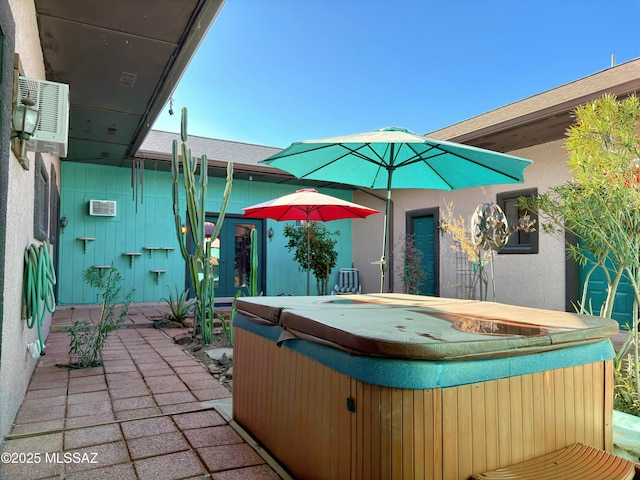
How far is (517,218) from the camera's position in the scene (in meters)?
6.92

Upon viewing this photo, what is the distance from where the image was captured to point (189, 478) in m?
1.88

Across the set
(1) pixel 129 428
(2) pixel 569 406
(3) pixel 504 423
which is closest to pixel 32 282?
(1) pixel 129 428

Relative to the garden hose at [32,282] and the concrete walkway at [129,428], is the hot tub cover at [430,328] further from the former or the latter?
the garden hose at [32,282]

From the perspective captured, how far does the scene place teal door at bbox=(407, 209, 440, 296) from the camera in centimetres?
842

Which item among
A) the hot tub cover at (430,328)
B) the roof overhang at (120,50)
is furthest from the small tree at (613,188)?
the roof overhang at (120,50)

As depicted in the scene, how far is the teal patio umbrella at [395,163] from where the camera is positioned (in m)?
3.37

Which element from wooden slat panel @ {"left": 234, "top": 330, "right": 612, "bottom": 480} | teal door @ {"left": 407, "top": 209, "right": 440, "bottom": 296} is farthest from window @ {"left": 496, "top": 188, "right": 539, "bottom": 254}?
wooden slat panel @ {"left": 234, "top": 330, "right": 612, "bottom": 480}

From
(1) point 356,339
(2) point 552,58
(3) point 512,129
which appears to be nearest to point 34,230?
(1) point 356,339

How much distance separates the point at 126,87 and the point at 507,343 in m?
4.89

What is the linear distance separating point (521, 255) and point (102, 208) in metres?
7.69

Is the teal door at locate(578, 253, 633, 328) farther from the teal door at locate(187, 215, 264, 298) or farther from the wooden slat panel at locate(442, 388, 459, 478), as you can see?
the teal door at locate(187, 215, 264, 298)

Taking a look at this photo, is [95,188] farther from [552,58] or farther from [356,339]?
[552,58]

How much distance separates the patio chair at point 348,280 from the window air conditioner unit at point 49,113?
26.7 feet

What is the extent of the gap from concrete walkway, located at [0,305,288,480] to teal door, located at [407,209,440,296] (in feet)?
18.7
